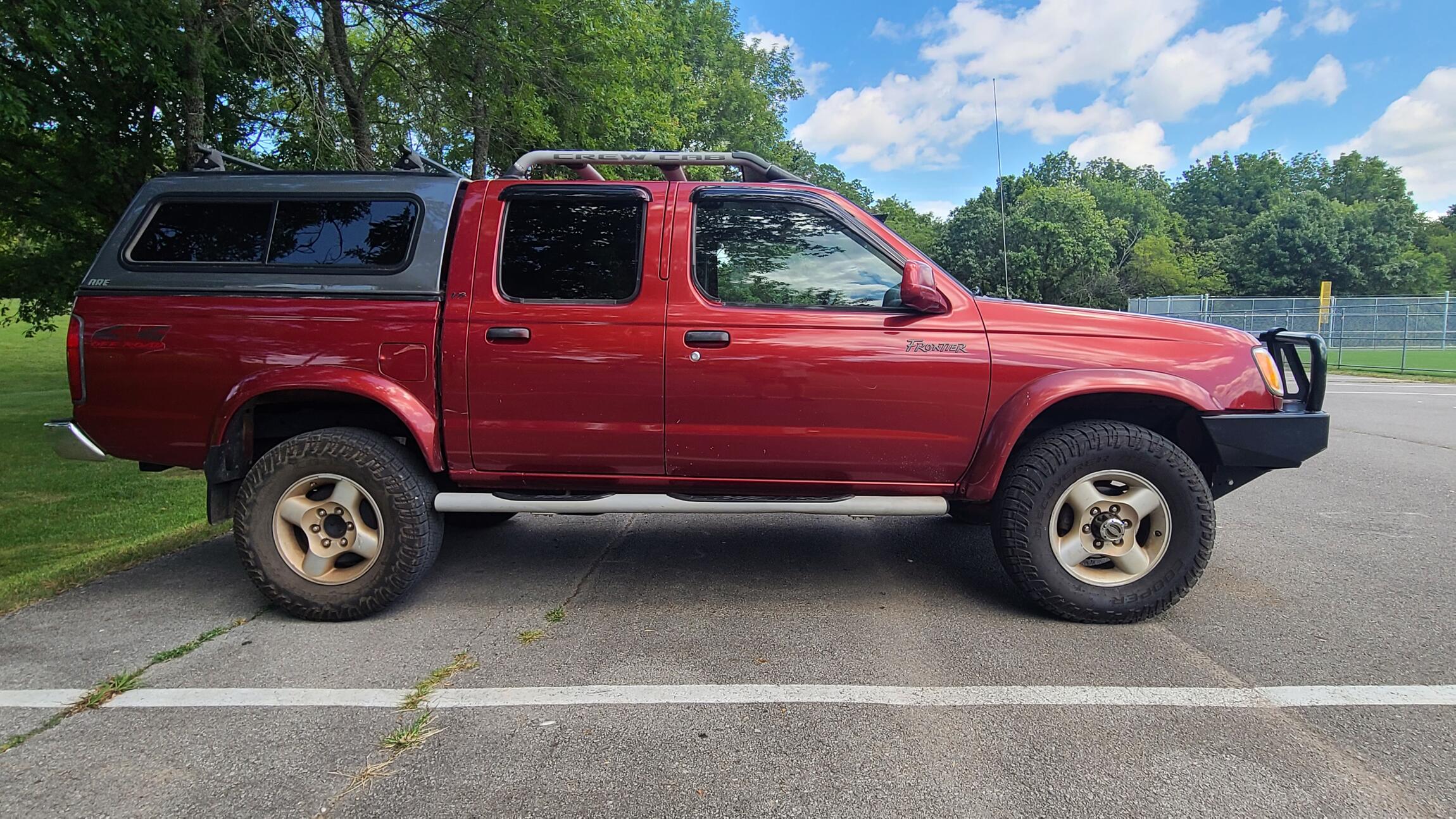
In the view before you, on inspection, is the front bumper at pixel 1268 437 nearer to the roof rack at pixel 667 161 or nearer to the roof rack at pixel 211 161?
the roof rack at pixel 667 161

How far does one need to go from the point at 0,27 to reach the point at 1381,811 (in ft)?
32.3

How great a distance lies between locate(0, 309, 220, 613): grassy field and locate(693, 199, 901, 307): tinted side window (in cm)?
377

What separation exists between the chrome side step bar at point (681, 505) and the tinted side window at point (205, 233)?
4.99 feet

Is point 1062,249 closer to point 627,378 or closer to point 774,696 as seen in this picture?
point 627,378

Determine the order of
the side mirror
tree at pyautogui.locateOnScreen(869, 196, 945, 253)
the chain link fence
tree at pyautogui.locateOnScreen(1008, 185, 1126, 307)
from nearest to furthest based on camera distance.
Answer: the side mirror → the chain link fence → tree at pyautogui.locateOnScreen(1008, 185, 1126, 307) → tree at pyautogui.locateOnScreen(869, 196, 945, 253)

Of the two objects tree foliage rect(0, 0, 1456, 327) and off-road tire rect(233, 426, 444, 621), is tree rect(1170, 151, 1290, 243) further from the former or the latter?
off-road tire rect(233, 426, 444, 621)

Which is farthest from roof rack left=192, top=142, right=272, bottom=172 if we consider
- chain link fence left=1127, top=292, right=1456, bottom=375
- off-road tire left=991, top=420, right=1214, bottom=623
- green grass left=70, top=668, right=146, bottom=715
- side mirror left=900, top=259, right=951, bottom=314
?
chain link fence left=1127, top=292, right=1456, bottom=375

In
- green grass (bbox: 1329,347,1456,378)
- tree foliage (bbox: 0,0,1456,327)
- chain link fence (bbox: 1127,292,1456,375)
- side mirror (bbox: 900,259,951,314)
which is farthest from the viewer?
chain link fence (bbox: 1127,292,1456,375)

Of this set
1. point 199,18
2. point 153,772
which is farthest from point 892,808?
point 199,18

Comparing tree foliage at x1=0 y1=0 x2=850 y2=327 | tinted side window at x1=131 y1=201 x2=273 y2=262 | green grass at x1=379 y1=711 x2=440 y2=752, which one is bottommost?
green grass at x1=379 y1=711 x2=440 y2=752

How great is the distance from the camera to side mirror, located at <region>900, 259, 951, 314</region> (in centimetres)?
335

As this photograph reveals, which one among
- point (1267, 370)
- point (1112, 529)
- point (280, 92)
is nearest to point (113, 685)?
point (1112, 529)

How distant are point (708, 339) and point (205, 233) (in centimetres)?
247

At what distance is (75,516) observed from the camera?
6.77 metres
